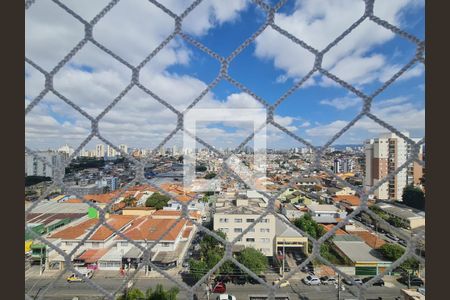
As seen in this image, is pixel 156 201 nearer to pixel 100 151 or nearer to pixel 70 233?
pixel 70 233

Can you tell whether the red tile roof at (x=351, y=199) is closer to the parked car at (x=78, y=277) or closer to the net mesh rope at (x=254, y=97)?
the net mesh rope at (x=254, y=97)

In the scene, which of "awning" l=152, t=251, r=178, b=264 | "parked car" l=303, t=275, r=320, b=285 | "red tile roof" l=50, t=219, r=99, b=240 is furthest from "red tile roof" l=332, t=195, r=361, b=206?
"awning" l=152, t=251, r=178, b=264

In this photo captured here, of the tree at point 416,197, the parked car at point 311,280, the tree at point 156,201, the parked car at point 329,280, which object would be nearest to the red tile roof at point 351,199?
the tree at point 416,197

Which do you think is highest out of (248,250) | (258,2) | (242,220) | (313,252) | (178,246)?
(258,2)

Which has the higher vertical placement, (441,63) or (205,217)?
(441,63)

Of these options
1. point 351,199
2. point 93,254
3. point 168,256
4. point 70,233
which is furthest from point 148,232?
point 351,199

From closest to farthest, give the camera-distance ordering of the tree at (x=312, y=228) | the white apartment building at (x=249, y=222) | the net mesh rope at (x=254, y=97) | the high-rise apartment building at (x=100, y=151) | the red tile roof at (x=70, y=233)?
the net mesh rope at (x=254, y=97), the high-rise apartment building at (x=100, y=151), the tree at (x=312, y=228), the red tile roof at (x=70, y=233), the white apartment building at (x=249, y=222)

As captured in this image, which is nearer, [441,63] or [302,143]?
[441,63]

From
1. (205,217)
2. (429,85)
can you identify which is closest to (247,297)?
(205,217)

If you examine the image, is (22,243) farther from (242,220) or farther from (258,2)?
(242,220)
